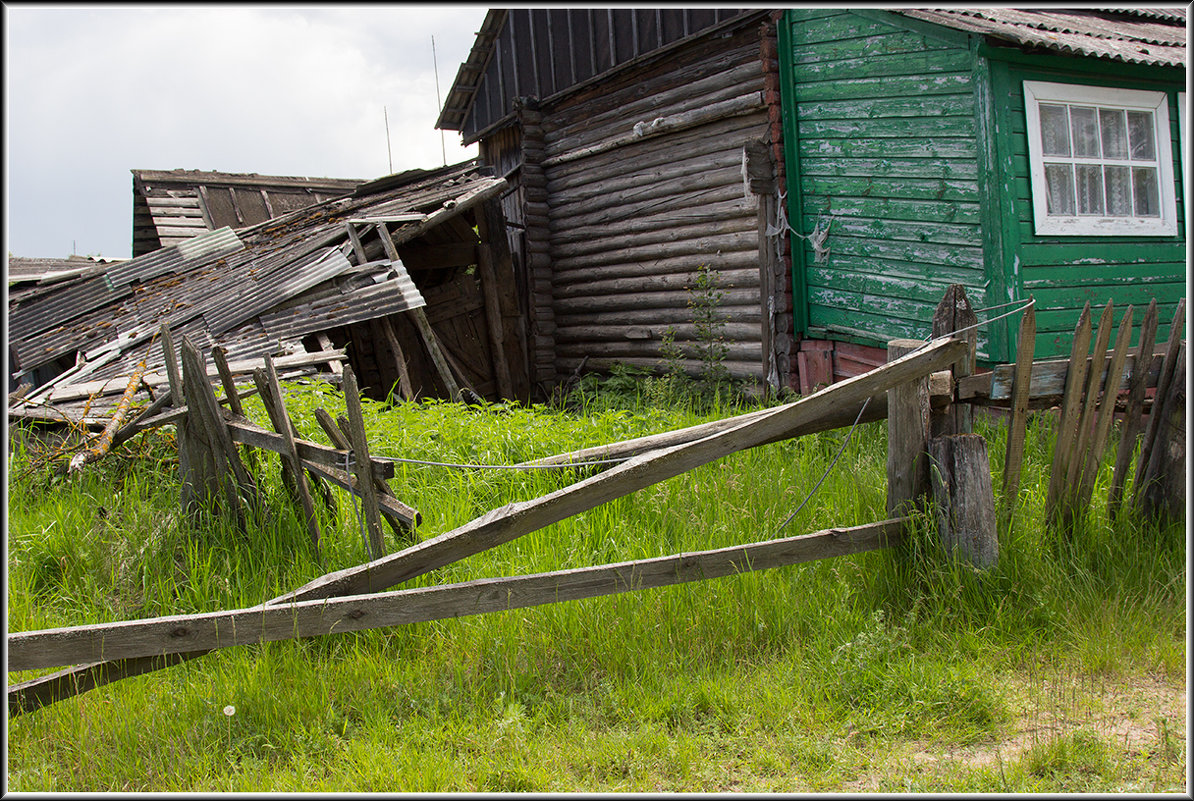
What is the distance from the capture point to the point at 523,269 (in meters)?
13.1

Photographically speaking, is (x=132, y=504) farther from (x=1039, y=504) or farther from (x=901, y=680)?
(x=1039, y=504)

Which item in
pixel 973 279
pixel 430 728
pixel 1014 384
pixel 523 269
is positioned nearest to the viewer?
pixel 430 728

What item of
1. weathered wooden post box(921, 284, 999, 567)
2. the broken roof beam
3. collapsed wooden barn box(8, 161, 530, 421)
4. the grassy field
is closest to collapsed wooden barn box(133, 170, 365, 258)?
collapsed wooden barn box(8, 161, 530, 421)

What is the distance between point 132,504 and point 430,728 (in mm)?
2896

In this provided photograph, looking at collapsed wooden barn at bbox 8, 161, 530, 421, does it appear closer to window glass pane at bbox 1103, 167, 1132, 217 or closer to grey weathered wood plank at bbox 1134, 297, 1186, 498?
grey weathered wood plank at bbox 1134, 297, 1186, 498

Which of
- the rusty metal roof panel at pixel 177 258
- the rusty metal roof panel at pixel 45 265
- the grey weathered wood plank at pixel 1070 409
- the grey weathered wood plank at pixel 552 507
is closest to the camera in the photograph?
the grey weathered wood plank at pixel 552 507

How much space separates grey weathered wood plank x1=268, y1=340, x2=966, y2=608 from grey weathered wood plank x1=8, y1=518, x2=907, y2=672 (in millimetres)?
121

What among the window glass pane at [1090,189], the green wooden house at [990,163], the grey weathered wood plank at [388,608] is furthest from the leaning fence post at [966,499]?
the window glass pane at [1090,189]

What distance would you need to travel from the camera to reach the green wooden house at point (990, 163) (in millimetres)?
6902

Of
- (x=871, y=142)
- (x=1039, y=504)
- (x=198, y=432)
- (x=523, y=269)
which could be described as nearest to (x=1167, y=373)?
(x=1039, y=504)

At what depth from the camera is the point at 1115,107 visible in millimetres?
7457

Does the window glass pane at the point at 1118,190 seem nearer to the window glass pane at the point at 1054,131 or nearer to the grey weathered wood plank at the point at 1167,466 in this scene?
the window glass pane at the point at 1054,131

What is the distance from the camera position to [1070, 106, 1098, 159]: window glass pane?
726 centimetres

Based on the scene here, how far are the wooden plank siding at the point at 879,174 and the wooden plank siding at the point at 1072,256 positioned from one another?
292 millimetres
